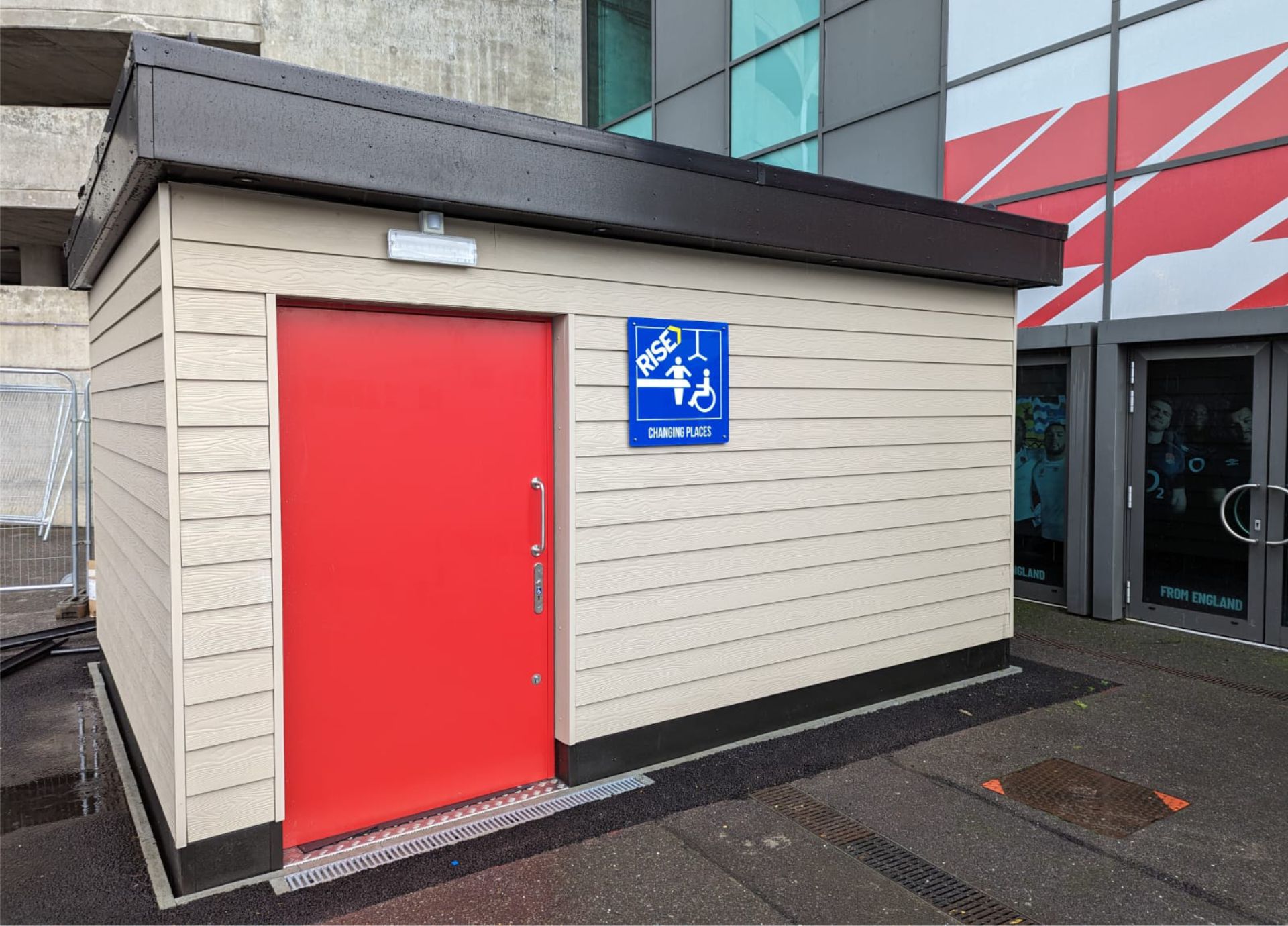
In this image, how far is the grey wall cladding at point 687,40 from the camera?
10922 mm

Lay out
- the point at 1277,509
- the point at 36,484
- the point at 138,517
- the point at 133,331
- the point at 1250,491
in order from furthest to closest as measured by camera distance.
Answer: the point at 36,484 → the point at 1250,491 → the point at 1277,509 → the point at 138,517 → the point at 133,331

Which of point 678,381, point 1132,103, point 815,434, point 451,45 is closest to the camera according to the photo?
point 678,381

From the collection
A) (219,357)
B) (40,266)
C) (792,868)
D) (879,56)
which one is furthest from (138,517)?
(40,266)

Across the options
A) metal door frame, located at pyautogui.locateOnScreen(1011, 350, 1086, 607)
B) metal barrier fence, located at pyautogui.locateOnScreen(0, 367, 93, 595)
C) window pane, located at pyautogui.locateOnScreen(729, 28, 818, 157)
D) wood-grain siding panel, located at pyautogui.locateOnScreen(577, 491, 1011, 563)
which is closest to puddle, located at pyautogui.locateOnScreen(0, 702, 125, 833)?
wood-grain siding panel, located at pyautogui.locateOnScreen(577, 491, 1011, 563)

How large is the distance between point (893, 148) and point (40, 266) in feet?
54.6

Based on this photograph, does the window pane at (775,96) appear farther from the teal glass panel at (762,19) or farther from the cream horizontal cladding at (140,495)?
the cream horizontal cladding at (140,495)

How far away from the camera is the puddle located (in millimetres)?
3922

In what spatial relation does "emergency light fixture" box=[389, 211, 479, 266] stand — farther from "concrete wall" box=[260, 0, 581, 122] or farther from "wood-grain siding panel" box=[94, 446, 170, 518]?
"concrete wall" box=[260, 0, 581, 122]

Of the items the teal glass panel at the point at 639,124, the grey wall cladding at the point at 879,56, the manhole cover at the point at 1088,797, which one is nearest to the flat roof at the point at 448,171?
the manhole cover at the point at 1088,797

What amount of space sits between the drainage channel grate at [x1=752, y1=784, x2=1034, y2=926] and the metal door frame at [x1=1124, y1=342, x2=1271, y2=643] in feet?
15.2

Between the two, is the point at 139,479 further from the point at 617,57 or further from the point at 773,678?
the point at 617,57

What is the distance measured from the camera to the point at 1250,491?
21.7 feet

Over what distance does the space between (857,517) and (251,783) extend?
3.39 metres

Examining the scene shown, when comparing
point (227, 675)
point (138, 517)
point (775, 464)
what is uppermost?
point (775, 464)
